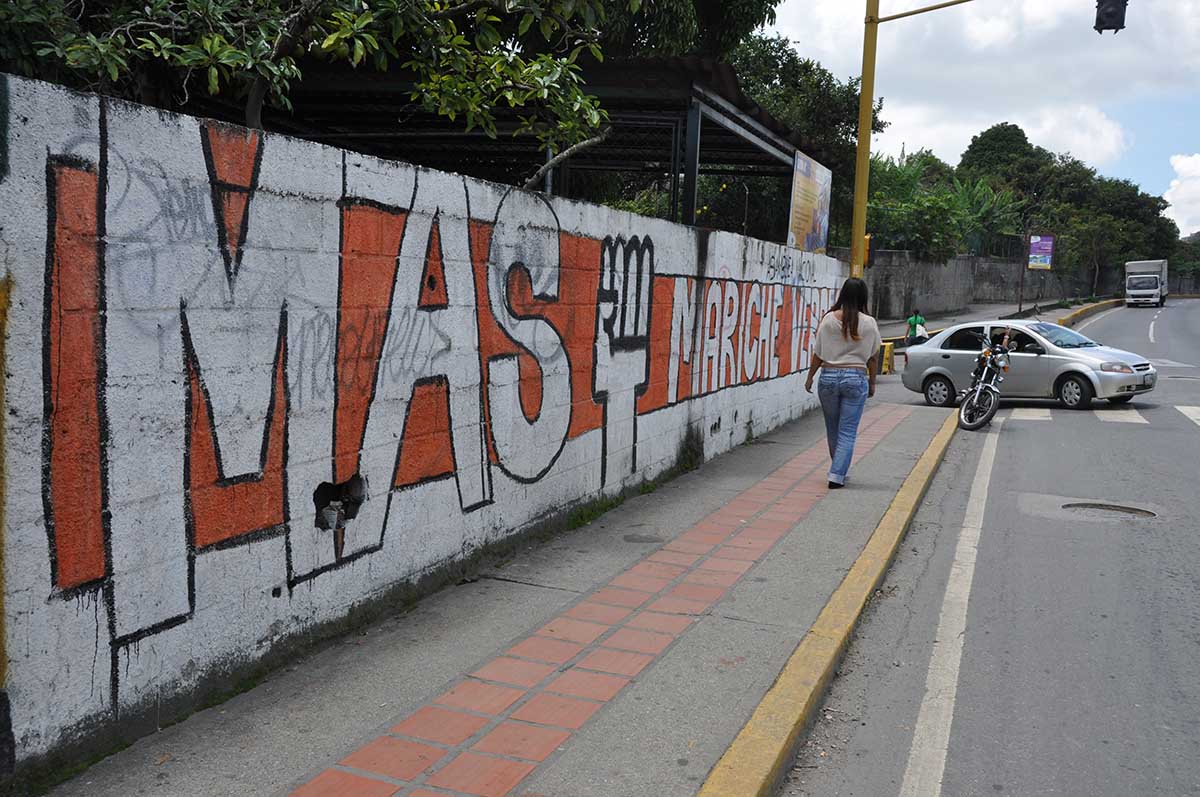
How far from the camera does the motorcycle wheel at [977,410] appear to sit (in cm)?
A: 1351

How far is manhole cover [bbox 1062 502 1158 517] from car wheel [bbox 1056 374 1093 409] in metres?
7.92

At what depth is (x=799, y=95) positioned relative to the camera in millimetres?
30062

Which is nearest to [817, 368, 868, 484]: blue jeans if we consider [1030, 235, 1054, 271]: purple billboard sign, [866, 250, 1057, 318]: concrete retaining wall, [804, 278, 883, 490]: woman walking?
[804, 278, 883, 490]: woman walking

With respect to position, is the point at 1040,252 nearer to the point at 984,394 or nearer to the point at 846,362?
the point at 984,394

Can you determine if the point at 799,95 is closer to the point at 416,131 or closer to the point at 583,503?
the point at 416,131

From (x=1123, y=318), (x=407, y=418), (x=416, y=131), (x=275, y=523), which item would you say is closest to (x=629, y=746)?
(x=275, y=523)

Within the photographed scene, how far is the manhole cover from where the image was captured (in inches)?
329

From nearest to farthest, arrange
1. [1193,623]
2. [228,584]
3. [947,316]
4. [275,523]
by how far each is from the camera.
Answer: [228,584] < [275,523] < [1193,623] < [947,316]

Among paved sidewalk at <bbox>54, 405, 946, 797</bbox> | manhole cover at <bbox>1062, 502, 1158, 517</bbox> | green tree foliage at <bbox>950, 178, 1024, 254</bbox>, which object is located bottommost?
paved sidewalk at <bbox>54, 405, 946, 797</bbox>

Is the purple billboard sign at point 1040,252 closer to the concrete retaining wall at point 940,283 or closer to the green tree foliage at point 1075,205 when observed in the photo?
the concrete retaining wall at point 940,283

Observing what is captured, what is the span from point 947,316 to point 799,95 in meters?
18.9

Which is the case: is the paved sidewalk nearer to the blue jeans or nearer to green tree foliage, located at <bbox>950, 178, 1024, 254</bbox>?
the blue jeans

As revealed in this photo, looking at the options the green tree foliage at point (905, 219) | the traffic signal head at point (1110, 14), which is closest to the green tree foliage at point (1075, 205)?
the green tree foliage at point (905, 219)

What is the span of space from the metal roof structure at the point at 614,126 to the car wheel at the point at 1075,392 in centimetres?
549
